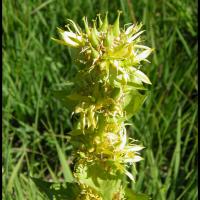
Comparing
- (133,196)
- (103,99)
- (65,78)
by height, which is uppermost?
(103,99)

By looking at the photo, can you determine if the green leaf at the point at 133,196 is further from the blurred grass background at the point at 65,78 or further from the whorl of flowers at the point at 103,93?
the blurred grass background at the point at 65,78

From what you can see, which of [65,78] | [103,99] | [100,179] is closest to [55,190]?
[100,179]

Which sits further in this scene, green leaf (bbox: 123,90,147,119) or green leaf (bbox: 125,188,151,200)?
green leaf (bbox: 125,188,151,200)

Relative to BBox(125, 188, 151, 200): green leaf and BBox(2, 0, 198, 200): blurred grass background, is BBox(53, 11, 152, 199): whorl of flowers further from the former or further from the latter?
BBox(2, 0, 198, 200): blurred grass background

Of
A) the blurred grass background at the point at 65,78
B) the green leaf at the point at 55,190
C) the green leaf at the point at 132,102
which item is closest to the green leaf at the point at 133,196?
the green leaf at the point at 55,190

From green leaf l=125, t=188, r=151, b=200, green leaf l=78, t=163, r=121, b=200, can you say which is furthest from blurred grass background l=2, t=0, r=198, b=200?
green leaf l=78, t=163, r=121, b=200

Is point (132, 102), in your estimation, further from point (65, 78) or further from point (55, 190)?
point (65, 78)
